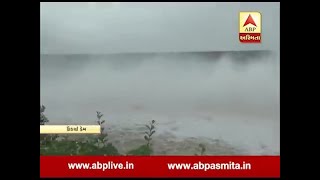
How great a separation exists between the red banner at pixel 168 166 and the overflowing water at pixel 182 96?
92 millimetres

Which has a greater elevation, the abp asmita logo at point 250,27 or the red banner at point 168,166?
the abp asmita logo at point 250,27

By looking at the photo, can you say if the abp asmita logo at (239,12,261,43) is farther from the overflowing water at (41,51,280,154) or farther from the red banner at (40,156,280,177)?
the red banner at (40,156,280,177)

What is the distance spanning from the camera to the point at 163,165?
7.16 metres

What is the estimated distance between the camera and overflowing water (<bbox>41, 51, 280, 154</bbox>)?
7160 millimetres

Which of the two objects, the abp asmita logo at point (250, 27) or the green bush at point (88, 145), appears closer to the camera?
the abp asmita logo at point (250, 27)

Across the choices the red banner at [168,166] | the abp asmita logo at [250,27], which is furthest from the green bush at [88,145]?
the abp asmita logo at [250,27]

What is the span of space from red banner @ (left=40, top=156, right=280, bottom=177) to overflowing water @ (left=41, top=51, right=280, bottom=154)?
0.30ft

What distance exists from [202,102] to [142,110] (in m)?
0.60

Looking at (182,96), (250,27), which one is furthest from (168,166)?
(250,27)

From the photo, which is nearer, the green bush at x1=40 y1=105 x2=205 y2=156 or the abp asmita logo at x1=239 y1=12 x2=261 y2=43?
→ the abp asmita logo at x1=239 y1=12 x2=261 y2=43

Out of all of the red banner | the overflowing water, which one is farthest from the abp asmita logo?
the red banner

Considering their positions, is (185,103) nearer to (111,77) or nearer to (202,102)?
(202,102)

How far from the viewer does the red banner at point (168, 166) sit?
7.14 meters

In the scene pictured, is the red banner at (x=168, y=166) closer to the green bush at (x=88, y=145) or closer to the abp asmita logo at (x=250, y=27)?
the green bush at (x=88, y=145)
